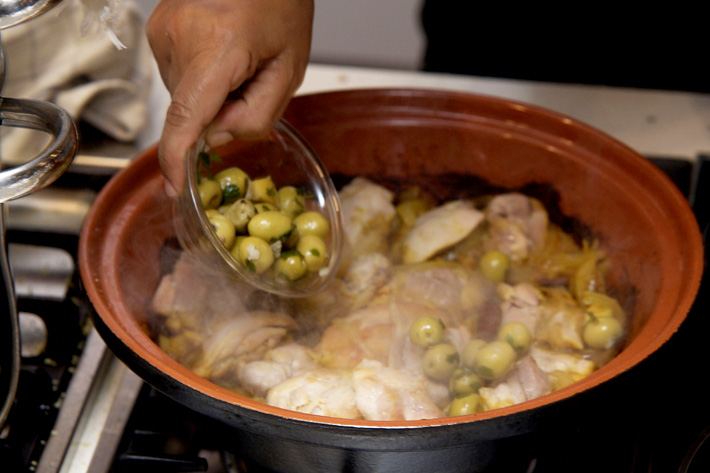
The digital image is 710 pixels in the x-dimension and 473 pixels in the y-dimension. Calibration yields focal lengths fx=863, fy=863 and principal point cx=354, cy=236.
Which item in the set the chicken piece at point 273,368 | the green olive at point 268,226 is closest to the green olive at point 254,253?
the green olive at point 268,226

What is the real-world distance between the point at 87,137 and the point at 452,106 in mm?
702

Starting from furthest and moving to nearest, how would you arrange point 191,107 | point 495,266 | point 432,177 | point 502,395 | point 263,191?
point 432,177
point 495,266
point 263,191
point 502,395
point 191,107

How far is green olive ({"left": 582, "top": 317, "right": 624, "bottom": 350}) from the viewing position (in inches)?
44.8

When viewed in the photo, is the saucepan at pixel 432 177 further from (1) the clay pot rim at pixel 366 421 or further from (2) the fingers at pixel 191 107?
(2) the fingers at pixel 191 107

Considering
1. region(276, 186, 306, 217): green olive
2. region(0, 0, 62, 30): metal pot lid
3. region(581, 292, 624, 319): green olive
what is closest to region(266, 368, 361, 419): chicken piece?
region(276, 186, 306, 217): green olive

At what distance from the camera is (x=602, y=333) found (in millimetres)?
1138

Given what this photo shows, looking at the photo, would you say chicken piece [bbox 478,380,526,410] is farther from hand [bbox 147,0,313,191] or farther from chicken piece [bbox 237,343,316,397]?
hand [bbox 147,0,313,191]

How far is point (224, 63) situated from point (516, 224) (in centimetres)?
56

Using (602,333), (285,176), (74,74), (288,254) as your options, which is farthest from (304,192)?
(74,74)

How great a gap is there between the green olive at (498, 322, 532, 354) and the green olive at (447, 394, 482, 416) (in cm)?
11

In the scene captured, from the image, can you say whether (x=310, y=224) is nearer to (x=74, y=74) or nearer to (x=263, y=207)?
(x=263, y=207)

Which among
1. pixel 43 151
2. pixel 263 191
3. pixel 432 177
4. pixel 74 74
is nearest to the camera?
pixel 43 151

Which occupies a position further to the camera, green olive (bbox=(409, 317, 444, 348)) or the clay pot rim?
green olive (bbox=(409, 317, 444, 348))

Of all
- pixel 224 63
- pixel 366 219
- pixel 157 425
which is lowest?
pixel 157 425
